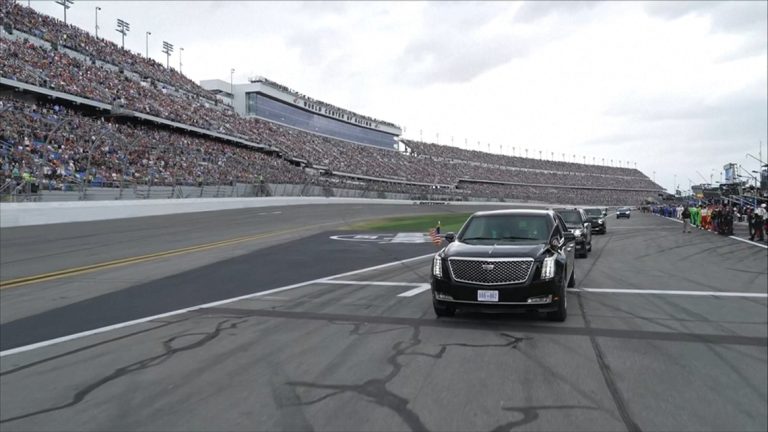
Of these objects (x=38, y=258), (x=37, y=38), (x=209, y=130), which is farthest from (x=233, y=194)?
(x=38, y=258)

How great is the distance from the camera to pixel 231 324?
23.4 feet

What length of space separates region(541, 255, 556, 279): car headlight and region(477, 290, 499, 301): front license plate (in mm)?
642

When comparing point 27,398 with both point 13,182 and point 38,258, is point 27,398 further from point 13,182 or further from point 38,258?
point 13,182

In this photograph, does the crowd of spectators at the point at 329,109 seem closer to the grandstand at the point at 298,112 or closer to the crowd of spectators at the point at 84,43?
the grandstand at the point at 298,112

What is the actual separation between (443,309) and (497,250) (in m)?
1.09

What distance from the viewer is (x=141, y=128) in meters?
41.0

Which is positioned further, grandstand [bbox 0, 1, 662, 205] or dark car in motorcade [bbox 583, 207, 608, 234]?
grandstand [bbox 0, 1, 662, 205]

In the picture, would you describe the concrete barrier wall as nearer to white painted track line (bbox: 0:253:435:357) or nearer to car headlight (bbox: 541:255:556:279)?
white painted track line (bbox: 0:253:435:357)

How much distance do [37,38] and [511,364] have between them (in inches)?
1712

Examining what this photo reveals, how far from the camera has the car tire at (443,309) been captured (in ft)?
23.2

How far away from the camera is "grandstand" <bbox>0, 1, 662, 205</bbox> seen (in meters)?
28.0

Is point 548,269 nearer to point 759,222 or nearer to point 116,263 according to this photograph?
point 116,263

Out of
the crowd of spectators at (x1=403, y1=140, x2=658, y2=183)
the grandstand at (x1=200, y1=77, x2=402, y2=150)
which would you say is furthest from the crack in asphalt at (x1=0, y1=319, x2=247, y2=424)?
the crowd of spectators at (x1=403, y1=140, x2=658, y2=183)

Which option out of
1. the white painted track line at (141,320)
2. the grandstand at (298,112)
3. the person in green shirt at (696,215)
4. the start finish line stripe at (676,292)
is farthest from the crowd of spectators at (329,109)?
the start finish line stripe at (676,292)
